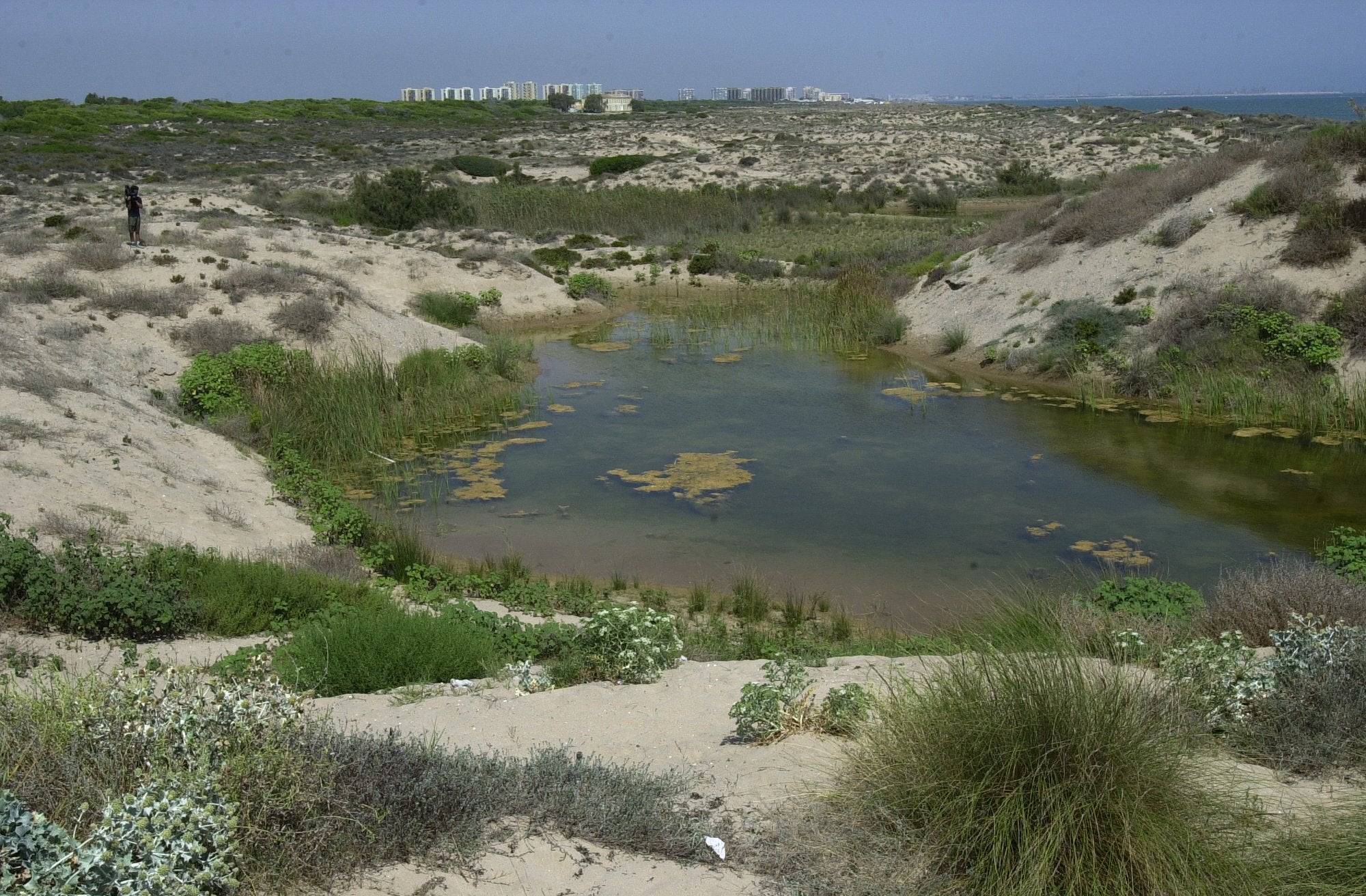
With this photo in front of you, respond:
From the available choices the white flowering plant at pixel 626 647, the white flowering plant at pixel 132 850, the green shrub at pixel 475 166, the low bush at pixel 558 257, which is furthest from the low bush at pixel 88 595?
the green shrub at pixel 475 166

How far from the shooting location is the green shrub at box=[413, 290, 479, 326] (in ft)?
77.7

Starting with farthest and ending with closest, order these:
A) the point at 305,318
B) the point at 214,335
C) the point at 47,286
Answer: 1. the point at 305,318
2. the point at 47,286
3. the point at 214,335

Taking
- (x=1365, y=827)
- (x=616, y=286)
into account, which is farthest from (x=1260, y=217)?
(x=1365, y=827)

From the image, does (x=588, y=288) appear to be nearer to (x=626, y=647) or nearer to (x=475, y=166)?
(x=626, y=647)

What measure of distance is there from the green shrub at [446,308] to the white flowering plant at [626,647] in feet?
56.3

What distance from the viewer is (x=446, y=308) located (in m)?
23.9

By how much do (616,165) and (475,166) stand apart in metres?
7.22

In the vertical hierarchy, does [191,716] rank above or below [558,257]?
below

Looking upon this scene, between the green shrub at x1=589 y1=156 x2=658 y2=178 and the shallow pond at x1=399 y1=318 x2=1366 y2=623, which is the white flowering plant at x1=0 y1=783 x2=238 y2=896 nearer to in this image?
the shallow pond at x1=399 y1=318 x2=1366 y2=623

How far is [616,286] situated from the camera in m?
30.2

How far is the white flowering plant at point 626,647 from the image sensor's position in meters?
6.90

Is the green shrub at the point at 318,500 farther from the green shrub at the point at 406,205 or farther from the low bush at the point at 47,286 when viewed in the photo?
the green shrub at the point at 406,205

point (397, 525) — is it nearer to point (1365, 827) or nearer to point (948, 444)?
point (948, 444)

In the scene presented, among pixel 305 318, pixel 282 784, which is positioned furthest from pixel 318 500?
pixel 282 784
